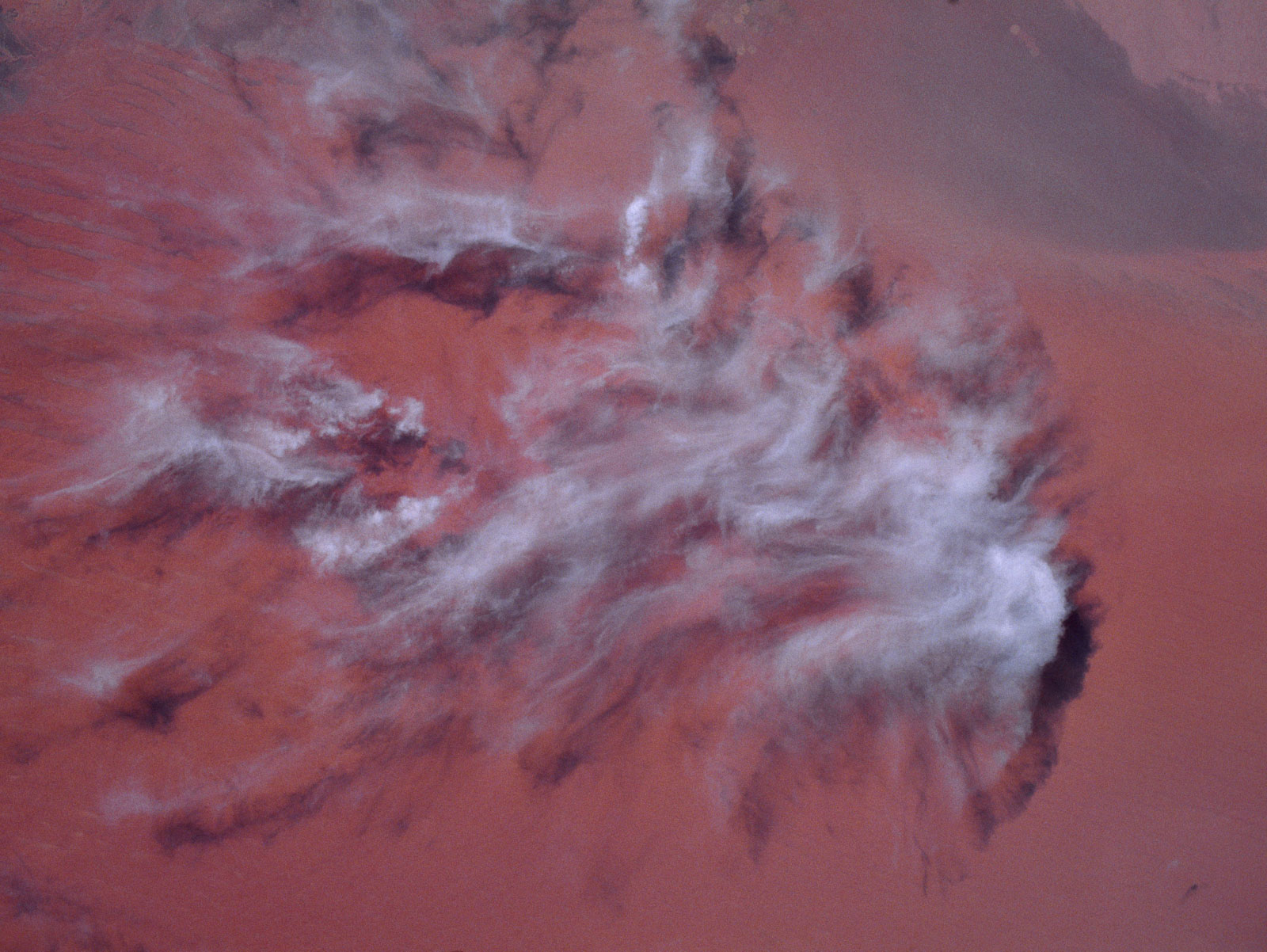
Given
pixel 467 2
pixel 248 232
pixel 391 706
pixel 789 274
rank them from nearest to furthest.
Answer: pixel 391 706, pixel 248 232, pixel 789 274, pixel 467 2

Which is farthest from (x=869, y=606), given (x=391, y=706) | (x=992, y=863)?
(x=391, y=706)

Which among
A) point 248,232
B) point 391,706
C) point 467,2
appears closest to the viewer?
point 391,706

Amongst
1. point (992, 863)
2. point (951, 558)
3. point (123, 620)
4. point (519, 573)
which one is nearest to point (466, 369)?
point (519, 573)

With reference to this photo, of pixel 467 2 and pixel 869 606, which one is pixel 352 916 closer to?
pixel 869 606

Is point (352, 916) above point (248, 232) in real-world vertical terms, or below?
below

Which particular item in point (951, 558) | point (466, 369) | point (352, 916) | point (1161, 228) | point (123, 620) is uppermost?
point (1161, 228)

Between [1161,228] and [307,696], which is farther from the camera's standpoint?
[1161,228]
